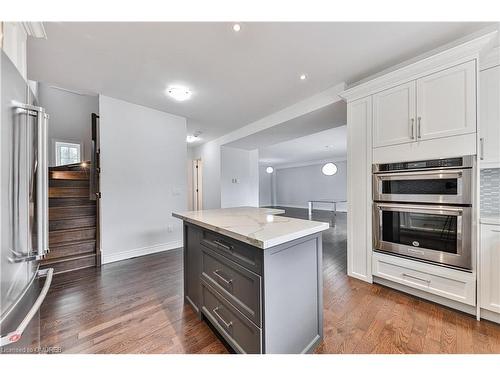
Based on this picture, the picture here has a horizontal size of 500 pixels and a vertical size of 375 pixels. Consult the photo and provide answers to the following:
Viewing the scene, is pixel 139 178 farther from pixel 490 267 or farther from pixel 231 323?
pixel 490 267

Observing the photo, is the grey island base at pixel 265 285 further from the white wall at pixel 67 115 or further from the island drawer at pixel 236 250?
the white wall at pixel 67 115

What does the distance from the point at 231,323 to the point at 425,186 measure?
211cm

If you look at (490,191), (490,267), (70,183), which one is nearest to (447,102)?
(490,191)

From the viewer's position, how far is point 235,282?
1.27m

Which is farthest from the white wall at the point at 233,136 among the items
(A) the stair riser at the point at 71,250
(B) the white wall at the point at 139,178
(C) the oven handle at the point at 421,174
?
(A) the stair riser at the point at 71,250

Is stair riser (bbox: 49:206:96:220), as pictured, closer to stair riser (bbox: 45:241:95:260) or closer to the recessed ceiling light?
stair riser (bbox: 45:241:95:260)

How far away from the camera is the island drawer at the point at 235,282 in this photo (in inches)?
43.9

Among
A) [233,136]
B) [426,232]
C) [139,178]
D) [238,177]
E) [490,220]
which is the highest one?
[233,136]

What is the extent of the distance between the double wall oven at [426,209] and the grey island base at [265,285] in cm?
119

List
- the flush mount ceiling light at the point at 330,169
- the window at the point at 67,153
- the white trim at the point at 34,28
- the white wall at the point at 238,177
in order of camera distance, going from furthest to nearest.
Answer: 1. the flush mount ceiling light at the point at 330,169
2. the white wall at the point at 238,177
3. the window at the point at 67,153
4. the white trim at the point at 34,28

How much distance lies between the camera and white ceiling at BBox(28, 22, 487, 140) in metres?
1.74

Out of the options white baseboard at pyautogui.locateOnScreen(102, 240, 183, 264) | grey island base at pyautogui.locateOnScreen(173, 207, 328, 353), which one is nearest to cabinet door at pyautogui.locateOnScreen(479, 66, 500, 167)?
grey island base at pyautogui.locateOnScreen(173, 207, 328, 353)
